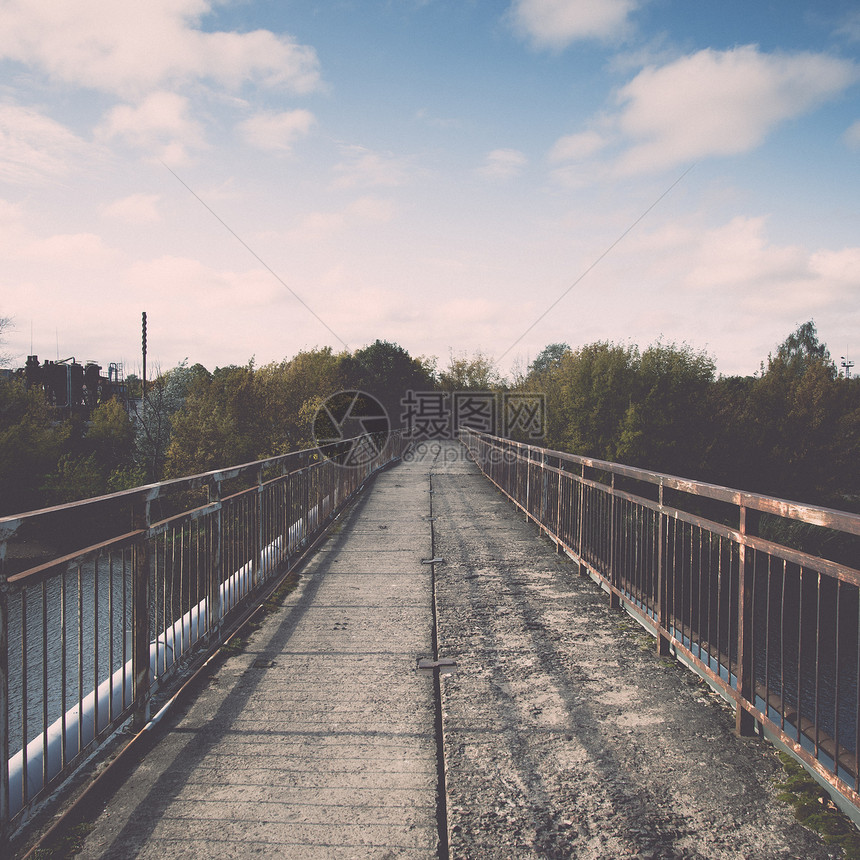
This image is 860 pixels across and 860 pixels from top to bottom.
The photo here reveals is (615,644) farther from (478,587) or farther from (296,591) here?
(296,591)

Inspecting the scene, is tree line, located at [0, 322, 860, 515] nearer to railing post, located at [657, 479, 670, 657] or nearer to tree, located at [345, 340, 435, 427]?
tree, located at [345, 340, 435, 427]

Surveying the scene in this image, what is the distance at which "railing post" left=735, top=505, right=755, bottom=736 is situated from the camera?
3025 mm

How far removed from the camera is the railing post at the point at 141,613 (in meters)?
→ 3.12

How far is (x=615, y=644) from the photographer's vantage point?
4.34 metres

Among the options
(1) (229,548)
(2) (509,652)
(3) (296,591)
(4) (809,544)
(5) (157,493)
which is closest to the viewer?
(5) (157,493)

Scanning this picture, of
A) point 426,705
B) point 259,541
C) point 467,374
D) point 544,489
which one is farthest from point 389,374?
point 426,705

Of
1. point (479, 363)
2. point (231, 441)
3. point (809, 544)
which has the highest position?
point (479, 363)

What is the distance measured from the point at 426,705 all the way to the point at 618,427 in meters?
43.2

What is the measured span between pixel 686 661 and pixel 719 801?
137 cm

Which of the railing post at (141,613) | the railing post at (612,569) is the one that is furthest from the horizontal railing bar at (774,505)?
the railing post at (141,613)

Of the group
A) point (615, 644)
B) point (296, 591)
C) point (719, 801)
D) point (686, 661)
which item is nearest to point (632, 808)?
point (719, 801)

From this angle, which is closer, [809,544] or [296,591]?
[296,591]

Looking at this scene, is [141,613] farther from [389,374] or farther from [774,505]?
[389,374]

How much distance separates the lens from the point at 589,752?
115 inches
